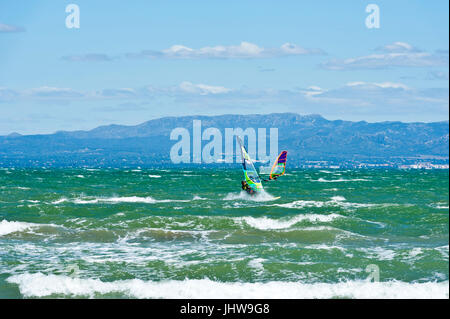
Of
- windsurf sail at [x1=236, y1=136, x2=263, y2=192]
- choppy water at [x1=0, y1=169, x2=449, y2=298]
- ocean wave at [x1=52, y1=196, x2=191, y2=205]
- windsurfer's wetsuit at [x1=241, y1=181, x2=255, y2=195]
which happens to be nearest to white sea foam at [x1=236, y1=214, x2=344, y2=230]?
choppy water at [x1=0, y1=169, x2=449, y2=298]

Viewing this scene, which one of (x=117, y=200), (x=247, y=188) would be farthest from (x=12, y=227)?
(x=247, y=188)

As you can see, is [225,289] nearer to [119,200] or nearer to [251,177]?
[251,177]

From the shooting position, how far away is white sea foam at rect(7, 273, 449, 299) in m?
17.9

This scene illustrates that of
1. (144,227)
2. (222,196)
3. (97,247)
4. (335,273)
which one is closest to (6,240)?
(97,247)

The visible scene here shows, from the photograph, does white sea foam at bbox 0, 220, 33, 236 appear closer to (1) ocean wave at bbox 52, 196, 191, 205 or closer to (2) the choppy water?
(2) the choppy water

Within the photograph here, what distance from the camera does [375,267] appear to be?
2130 centimetres

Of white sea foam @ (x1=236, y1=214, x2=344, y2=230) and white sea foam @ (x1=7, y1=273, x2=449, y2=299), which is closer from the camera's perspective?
white sea foam @ (x1=7, y1=273, x2=449, y2=299)

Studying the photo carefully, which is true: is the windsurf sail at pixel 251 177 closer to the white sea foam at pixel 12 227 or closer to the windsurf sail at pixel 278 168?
the windsurf sail at pixel 278 168

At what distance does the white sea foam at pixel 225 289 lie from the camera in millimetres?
17875

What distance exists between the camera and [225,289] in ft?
60.5
